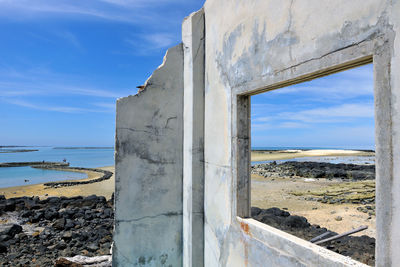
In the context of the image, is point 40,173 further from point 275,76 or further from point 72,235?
point 275,76

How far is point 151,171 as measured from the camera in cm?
398

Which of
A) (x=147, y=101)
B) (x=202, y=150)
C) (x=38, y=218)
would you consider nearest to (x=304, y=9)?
(x=202, y=150)

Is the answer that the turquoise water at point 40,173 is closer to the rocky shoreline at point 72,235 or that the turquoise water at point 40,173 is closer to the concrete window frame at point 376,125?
the rocky shoreline at point 72,235

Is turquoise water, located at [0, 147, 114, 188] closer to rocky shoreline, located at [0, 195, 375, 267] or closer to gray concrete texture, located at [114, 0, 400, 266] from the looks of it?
rocky shoreline, located at [0, 195, 375, 267]

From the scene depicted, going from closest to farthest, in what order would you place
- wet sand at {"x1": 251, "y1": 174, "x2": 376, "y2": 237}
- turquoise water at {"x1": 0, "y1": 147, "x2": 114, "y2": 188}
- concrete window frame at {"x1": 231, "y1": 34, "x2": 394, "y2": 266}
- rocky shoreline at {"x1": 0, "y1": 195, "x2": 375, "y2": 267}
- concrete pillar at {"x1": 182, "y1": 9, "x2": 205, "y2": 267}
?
concrete window frame at {"x1": 231, "y1": 34, "x2": 394, "y2": 266}
concrete pillar at {"x1": 182, "y1": 9, "x2": 205, "y2": 267}
rocky shoreline at {"x1": 0, "y1": 195, "x2": 375, "y2": 267}
wet sand at {"x1": 251, "y1": 174, "x2": 376, "y2": 237}
turquoise water at {"x1": 0, "y1": 147, "x2": 114, "y2": 188}

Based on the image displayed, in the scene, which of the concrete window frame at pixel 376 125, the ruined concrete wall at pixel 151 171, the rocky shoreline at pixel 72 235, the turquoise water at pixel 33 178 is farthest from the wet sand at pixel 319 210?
the turquoise water at pixel 33 178

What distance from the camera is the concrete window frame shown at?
4.87 feet

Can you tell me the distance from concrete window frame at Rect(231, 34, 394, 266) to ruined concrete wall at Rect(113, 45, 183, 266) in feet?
4.80

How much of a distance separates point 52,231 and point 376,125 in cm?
862

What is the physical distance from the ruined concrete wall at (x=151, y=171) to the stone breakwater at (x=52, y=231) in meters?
3.01

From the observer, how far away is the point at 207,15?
144 inches

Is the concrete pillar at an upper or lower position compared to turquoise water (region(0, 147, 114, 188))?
upper

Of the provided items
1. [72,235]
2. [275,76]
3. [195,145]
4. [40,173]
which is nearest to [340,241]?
[195,145]

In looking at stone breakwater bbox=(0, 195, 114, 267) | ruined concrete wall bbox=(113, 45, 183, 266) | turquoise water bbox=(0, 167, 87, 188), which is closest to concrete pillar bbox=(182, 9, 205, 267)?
ruined concrete wall bbox=(113, 45, 183, 266)
